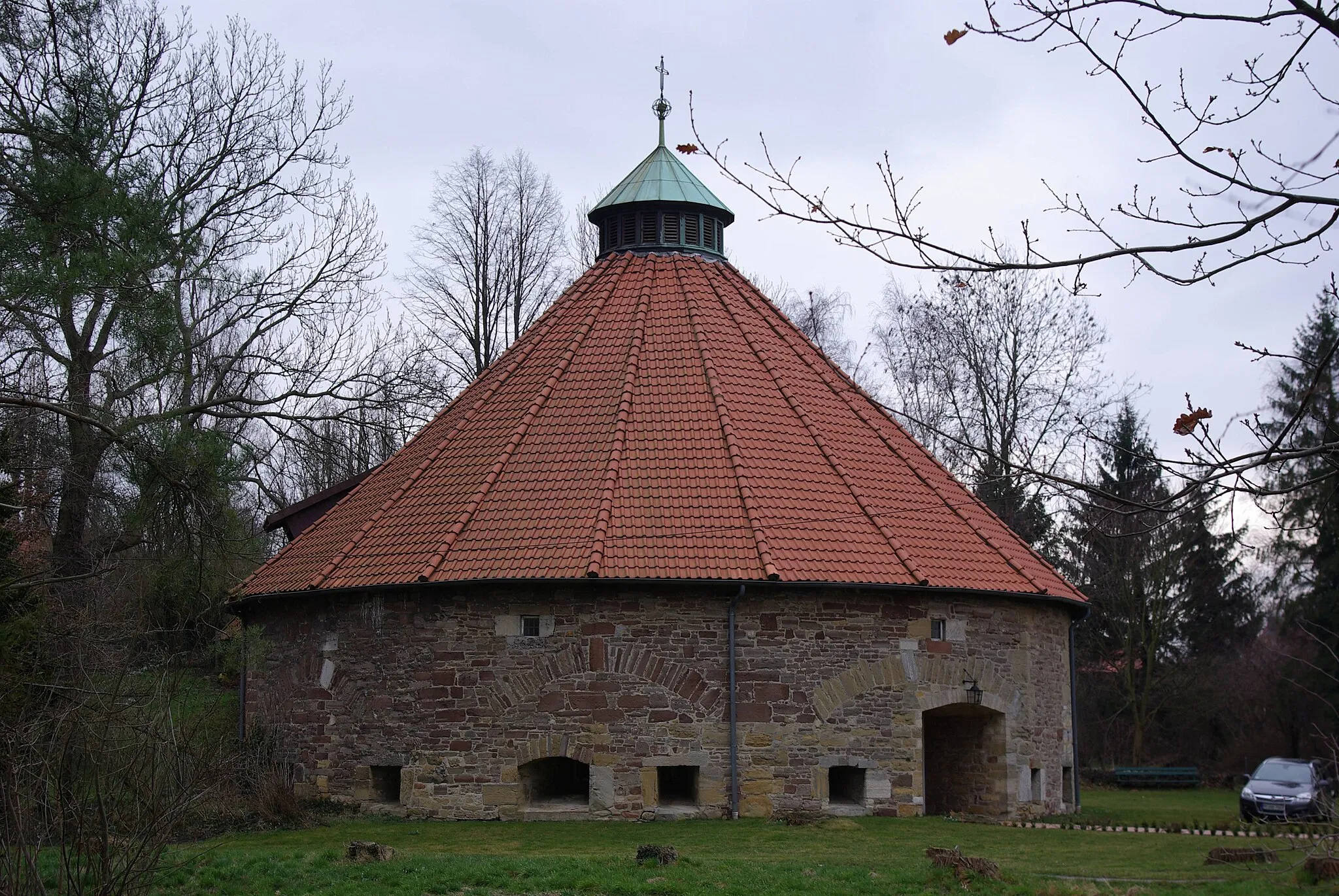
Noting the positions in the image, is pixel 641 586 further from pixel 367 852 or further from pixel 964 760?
pixel 964 760

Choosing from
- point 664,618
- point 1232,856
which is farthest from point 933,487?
point 1232,856

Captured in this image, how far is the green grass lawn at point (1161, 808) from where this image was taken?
18500mm

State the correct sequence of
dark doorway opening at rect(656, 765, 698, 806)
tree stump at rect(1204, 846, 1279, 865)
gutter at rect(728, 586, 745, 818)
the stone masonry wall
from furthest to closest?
dark doorway opening at rect(656, 765, 698, 806) < the stone masonry wall < gutter at rect(728, 586, 745, 818) < tree stump at rect(1204, 846, 1279, 865)

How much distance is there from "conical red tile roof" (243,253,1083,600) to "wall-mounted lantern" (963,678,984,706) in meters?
1.15

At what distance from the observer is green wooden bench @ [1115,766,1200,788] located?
29609 mm

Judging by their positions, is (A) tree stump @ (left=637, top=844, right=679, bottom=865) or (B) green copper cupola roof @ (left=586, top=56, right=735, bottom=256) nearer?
(A) tree stump @ (left=637, top=844, right=679, bottom=865)

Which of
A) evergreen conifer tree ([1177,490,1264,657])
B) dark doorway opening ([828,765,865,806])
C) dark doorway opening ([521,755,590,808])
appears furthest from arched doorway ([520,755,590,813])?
evergreen conifer tree ([1177,490,1264,657])

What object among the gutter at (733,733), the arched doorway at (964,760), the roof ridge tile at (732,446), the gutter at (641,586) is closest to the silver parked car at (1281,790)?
the arched doorway at (964,760)

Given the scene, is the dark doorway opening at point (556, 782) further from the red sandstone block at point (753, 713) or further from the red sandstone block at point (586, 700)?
the red sandstone block at point (753, 713)

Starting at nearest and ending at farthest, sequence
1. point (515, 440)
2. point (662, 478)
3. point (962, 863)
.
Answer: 1. point (962, 863)
2. point (662, 478)
3. point (515, 440)

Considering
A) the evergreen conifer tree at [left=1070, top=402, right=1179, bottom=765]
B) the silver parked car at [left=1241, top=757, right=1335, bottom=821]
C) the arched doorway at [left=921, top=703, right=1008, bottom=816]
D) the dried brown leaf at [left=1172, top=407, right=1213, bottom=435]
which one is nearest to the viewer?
the dried brown leaf at [left=1172, top=407, right=1213, bottom=435]

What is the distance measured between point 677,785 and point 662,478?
3.68 meters

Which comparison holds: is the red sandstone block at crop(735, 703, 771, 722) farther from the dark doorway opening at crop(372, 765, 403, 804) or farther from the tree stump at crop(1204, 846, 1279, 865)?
the tree stump at crop(1204, 846, 1279, 865)

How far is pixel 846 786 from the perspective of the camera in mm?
15977
